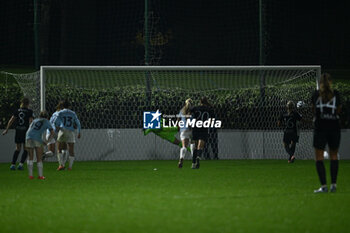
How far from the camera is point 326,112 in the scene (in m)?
11.1


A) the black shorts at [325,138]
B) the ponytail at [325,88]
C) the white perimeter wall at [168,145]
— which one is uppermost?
the ponytail at [325,88]

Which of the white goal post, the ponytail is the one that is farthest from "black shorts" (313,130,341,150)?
the white goal post

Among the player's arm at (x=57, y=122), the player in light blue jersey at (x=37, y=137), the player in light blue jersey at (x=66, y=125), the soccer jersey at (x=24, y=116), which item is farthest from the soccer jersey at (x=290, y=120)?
the player in light blue jersey at (x=37, y=137)

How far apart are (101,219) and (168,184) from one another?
496 cm

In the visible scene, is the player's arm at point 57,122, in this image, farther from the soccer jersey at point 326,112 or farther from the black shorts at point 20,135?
the soccer jersey at point 326,112

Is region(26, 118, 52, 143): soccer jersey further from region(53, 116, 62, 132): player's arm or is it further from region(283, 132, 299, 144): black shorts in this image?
region(283, 132, 299, 144): black shorts

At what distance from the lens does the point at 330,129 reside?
436 inches

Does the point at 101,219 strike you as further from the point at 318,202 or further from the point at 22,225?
the point at 318,202

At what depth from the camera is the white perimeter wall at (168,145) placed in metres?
23.3

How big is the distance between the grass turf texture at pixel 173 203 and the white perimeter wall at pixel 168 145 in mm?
7249

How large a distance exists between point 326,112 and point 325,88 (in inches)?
15.5

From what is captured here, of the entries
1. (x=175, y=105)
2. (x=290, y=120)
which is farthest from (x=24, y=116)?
(x=175, y=105)

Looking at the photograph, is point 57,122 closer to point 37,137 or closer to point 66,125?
point 66,125

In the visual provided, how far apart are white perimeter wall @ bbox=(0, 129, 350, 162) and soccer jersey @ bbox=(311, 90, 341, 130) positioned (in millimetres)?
12375
